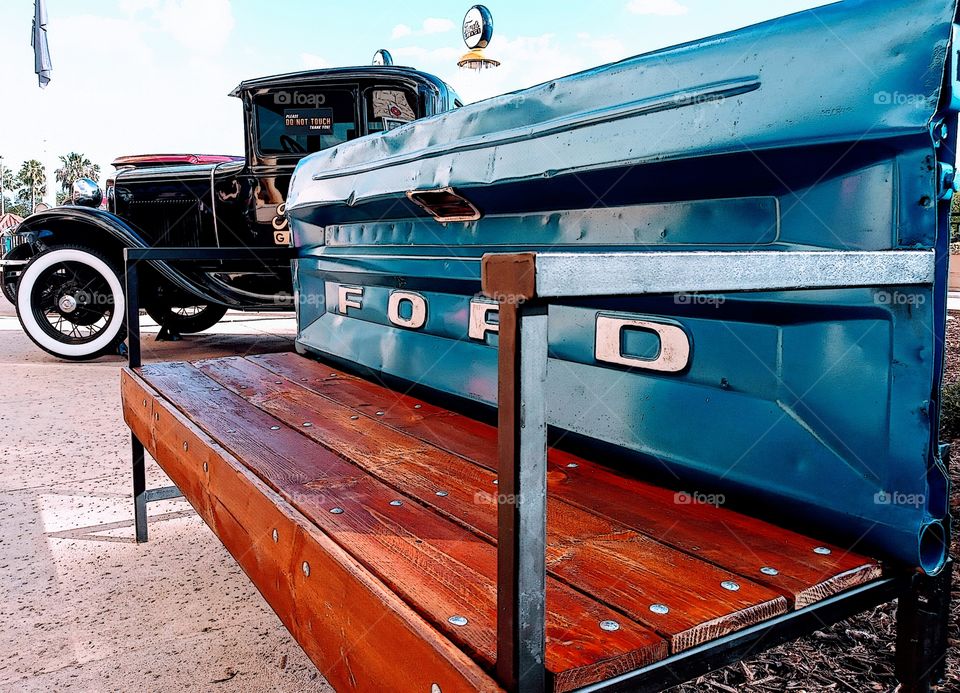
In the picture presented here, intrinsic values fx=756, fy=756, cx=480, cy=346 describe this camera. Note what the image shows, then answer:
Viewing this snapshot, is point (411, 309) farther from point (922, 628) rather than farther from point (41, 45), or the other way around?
point (41, 45)

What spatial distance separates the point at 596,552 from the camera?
102cm

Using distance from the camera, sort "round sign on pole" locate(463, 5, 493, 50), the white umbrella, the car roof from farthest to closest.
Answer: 1. the white umbrella
2. "round sign on pole" locate(463, 5, 493, 50)
3. the car roof

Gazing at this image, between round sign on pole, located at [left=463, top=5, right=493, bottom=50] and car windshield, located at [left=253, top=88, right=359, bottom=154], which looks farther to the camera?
round sign on pole, located at [left=463, top=5, right=493, bottom=50]

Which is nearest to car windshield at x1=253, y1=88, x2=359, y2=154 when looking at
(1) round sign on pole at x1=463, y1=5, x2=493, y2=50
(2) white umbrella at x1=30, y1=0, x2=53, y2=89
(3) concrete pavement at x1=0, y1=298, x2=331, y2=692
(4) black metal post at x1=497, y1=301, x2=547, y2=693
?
(3) concrete pavement at x1=0, y1=298, x2=331, y2=692

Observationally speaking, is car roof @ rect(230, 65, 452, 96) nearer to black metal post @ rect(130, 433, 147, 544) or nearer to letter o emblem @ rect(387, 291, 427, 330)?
letter o emblem @ rect(387, 291, 427, 330)

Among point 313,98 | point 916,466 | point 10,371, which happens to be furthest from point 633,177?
point 10,371

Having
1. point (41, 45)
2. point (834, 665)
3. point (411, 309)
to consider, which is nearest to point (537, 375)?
point (834, 665)

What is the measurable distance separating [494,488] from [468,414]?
66 cm

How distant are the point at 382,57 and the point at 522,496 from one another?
5.63 metres

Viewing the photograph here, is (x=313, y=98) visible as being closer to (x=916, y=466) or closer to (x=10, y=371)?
(x=10, y=371)

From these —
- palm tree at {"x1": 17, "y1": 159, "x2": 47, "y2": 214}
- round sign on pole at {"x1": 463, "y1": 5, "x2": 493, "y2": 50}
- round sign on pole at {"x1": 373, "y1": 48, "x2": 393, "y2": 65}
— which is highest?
palm tree at {"x1": 17, "y1": 159, "x2": 47, "y2": 214}

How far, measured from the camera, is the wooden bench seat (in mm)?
810

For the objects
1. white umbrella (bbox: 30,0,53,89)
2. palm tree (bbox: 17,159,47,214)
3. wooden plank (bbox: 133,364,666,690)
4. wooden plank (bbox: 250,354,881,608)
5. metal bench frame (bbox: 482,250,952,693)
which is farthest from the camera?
palm tree (bbox: 17,159,47,214)

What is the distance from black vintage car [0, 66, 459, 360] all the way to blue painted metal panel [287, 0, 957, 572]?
3658mm
